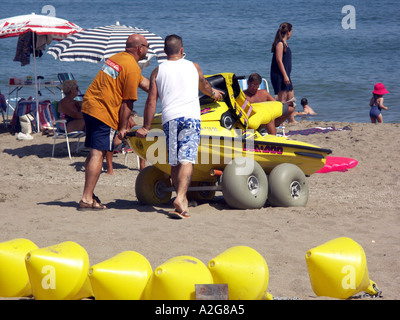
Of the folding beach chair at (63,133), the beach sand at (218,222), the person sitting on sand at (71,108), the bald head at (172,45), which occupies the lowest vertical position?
the beach sand at (218,222)

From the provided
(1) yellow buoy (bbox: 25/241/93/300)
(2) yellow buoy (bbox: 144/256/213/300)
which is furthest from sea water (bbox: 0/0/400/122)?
(2) yellow buoy (bbox: 144/256/213/300)

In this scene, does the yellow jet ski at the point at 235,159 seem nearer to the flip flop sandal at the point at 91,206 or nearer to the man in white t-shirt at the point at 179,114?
the man in white t-shirt at the point at 179,114

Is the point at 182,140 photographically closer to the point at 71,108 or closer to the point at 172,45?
the point at 172,45

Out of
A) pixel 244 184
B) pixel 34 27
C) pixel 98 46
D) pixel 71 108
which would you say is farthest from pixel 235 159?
pixel 34 27

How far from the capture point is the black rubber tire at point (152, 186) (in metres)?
6.34

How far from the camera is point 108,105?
19.5 feet

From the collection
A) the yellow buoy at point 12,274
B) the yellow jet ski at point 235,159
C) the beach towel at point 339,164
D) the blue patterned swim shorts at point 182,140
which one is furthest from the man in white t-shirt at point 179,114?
the beach towel at point 339,164

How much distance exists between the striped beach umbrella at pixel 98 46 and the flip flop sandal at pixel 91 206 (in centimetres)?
440

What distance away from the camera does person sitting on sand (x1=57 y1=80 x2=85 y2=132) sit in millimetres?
9070

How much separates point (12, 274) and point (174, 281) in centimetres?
103

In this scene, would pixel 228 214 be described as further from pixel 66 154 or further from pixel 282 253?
pixel 66 154

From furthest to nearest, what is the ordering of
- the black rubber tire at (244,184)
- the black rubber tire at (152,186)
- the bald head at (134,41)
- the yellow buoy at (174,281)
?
the black rubber tire at (152,186)
the bald head at (134,41)
the black rubber tire at (244,184)
the yellow buoy at (174,281)
